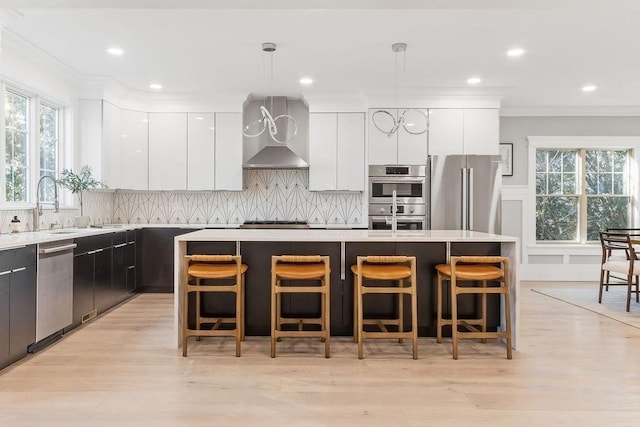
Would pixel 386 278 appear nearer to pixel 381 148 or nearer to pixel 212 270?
pixel 212 270

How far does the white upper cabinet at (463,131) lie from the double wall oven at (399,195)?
464 millimetres

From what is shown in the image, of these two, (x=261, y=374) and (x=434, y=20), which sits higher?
(x=434, y=20)

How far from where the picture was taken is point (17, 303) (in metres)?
3.11

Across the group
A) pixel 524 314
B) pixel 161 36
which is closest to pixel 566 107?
pixel 524 314

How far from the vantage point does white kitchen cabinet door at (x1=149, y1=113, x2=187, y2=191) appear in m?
6.16

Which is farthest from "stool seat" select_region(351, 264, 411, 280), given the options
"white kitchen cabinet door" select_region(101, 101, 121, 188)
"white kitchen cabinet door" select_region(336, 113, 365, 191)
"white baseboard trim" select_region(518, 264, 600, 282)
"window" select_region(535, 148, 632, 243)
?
"window" select_region(535, 148, 632, 243)

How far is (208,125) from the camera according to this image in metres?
6.20

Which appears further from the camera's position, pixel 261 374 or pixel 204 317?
pixel 204 317

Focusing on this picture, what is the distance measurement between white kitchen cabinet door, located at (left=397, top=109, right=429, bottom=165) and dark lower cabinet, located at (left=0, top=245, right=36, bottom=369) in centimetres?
433

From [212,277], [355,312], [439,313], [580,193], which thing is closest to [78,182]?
[212,277]

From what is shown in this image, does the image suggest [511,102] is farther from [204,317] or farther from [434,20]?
[204,317]

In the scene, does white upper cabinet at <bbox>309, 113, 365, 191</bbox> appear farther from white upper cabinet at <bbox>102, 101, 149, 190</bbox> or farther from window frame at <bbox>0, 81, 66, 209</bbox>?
window frame at <bbox>0, 81, 66, 209</bbox>

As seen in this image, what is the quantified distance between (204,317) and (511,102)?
17.5ft

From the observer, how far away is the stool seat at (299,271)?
3.29 metres
